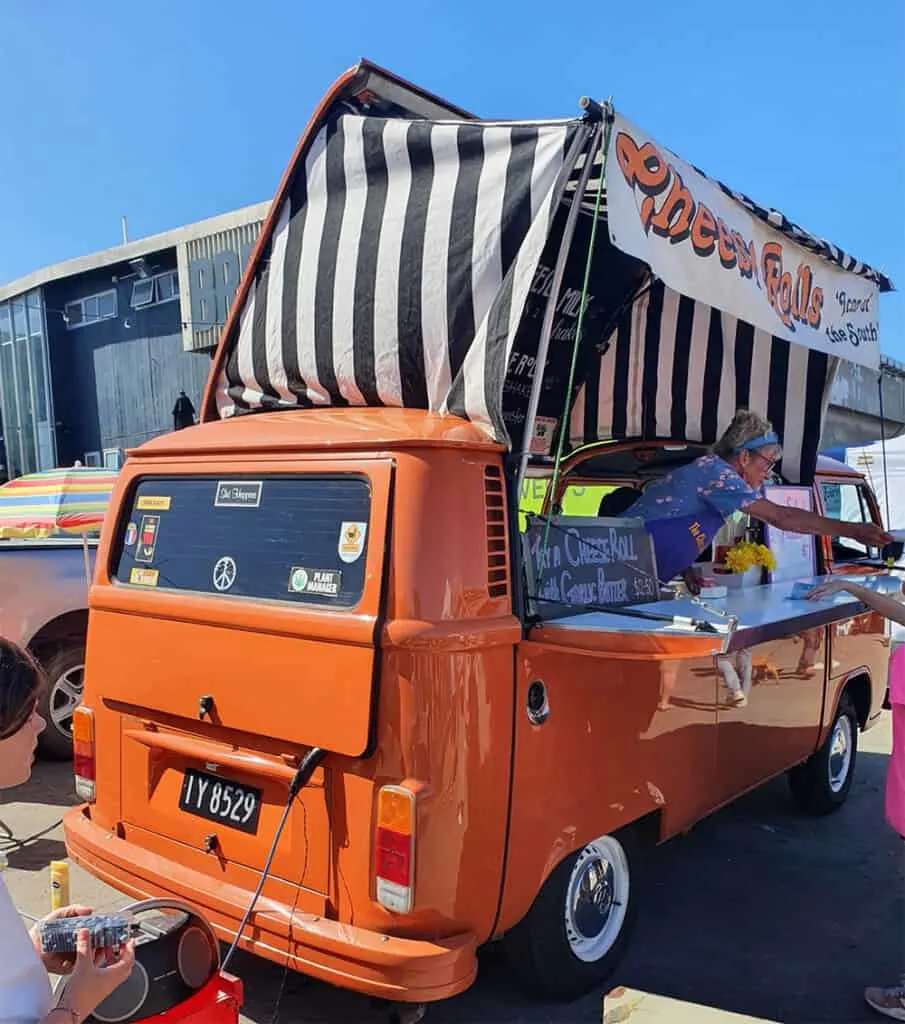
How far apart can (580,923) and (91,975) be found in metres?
1.98

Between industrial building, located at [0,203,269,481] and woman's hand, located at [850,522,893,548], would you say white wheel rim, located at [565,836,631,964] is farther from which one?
industrial building, located at [0,203,269,481]

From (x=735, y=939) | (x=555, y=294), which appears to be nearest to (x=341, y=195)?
(x=555, y=294)

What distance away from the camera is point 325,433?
298cm

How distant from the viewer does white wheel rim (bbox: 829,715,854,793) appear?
5.22 meters

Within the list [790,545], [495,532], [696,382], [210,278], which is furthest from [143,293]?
[495,532]

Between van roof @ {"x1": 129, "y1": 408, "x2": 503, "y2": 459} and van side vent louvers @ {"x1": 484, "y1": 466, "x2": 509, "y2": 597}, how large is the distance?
0.37 feet

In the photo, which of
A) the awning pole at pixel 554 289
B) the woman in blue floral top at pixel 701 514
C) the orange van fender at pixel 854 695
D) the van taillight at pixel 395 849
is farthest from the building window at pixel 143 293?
the van taillight at pixel 395 849

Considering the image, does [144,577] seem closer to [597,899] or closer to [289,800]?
[289,800]

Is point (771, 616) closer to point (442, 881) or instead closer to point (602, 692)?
point (602, 692)

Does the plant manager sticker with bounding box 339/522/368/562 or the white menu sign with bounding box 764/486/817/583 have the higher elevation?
the plant manager sticker with bounding box 339/522/368/562

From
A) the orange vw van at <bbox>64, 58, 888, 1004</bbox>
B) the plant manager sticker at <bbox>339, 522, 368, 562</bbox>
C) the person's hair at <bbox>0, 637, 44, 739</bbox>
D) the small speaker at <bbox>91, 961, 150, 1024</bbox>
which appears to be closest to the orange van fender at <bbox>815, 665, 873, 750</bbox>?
the orange vw van at <bbox>64, 58, 888, 1004</bbox>

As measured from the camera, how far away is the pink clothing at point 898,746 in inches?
120

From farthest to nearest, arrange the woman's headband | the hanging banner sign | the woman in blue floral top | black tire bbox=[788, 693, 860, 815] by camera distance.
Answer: black tire bbox=[788, 693, 860, 815] → the woman's headband → the woman in blue floral top → the hanging banner sign

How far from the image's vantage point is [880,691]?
5691 millimetres
